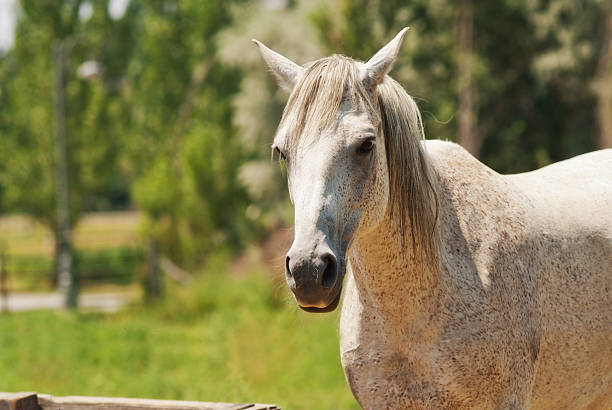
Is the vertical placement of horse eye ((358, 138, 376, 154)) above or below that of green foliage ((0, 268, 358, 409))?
above

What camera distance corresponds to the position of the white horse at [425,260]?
299 cm

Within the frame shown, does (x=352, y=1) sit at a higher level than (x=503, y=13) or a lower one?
lower

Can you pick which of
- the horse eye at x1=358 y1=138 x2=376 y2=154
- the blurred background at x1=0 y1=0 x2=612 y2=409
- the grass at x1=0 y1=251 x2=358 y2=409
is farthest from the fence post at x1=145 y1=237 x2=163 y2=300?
the horse eye at x1=358 y1=138 x2=376 y2=154

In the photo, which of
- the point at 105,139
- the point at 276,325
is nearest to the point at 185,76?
the point at 105,139

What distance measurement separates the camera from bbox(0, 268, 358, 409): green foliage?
8711 millimetres

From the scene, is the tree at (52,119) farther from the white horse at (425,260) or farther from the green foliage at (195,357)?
the white horse at (425,260)

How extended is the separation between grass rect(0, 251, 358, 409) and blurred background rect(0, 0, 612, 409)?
0.04 m

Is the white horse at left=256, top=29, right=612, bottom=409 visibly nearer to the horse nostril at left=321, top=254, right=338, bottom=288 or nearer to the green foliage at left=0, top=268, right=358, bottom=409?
the horse nostril at left=321, top=254, right=338, bottom=288

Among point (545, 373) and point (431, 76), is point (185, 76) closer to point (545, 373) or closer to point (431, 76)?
point (431, 76)

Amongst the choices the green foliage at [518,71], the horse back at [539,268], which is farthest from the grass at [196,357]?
the green foliage at [518,71]

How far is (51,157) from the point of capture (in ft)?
75.4

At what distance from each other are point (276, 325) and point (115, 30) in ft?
73.9

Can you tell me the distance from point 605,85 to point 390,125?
14.7 meters

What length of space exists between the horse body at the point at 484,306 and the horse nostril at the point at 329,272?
0.55 metres
